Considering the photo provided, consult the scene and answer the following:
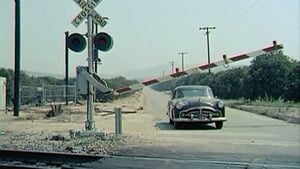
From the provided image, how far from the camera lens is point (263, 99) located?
126 feet

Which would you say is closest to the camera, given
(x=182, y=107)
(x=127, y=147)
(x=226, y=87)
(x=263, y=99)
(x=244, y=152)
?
(x=244, y=152)

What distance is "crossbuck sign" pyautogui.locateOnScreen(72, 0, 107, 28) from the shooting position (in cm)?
1255

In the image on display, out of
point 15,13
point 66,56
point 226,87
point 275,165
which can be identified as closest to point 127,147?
point 275,165

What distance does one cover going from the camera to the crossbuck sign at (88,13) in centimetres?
1255

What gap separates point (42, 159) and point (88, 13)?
14.9 feet

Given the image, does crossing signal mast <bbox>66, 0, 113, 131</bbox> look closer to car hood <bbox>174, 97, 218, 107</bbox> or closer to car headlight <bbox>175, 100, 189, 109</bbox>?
car headlight <bbox>175, 100, 189, 109</bbox>

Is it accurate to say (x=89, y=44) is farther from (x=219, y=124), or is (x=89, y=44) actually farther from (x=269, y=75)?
(x=269, y=75)

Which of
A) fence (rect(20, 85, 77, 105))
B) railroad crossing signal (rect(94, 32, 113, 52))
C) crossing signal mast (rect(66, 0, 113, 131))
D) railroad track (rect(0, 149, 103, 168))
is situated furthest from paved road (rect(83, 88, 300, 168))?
fence (rect(20, 85, 77, 105))

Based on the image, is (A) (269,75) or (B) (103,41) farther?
(A) (269,75)

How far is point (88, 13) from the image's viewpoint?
1255cm

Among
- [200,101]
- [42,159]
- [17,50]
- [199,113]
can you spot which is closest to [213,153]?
[42,159]

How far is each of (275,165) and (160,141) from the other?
4404mm

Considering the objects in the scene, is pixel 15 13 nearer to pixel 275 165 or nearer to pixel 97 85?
pixel 97 85

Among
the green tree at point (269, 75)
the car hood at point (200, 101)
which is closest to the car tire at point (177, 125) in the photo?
the car hood at point (200, 101)
